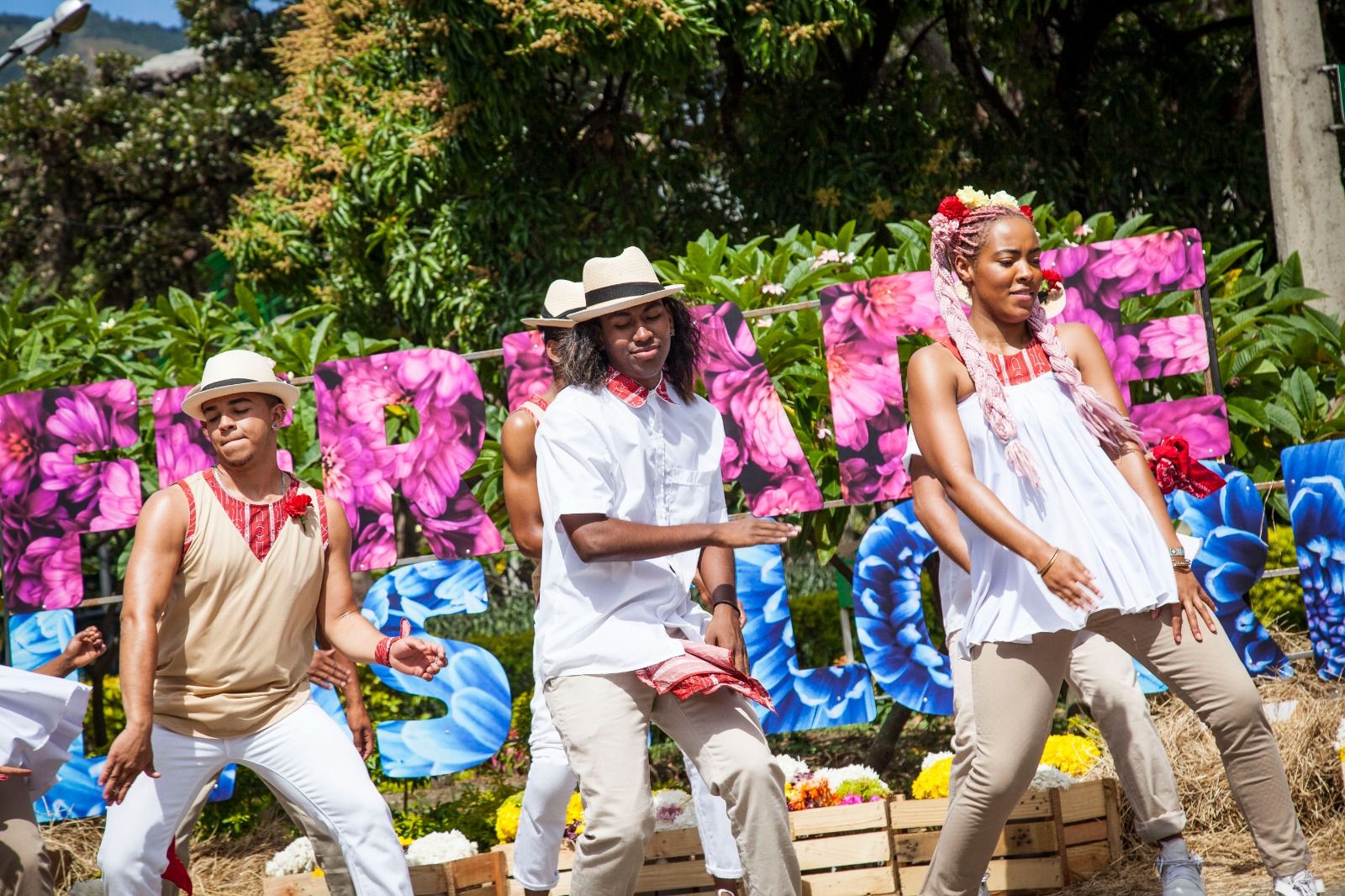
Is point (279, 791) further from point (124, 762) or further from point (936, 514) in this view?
point (936, 514)

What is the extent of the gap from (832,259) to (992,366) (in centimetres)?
326

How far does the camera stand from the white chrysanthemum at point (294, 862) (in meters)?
5.56

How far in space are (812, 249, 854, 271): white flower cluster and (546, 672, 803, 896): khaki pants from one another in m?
3.67

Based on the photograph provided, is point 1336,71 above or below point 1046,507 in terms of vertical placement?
above

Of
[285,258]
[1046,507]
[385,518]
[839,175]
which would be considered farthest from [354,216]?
[1046,507]

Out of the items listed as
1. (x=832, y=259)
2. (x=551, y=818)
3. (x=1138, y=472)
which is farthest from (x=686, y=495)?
(x=832, y=259)

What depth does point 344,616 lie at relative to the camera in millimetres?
4312

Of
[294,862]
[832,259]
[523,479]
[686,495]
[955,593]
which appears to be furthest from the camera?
[832,259]

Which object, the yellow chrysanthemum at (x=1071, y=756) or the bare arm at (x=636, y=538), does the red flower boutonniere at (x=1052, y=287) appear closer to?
the bare arm at (x=636, y=538)

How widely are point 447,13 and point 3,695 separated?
6607 millimetres

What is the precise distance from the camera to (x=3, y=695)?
4.21 meters

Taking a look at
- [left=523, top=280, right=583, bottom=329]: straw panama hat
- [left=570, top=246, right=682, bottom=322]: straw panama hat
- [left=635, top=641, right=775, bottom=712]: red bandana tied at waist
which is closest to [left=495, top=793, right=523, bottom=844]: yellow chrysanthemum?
[left=523, top=280, right=583, bottom=329]: straw panama hat

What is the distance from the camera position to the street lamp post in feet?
32.0

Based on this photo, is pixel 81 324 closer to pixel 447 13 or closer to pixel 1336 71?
pixel 447 13
